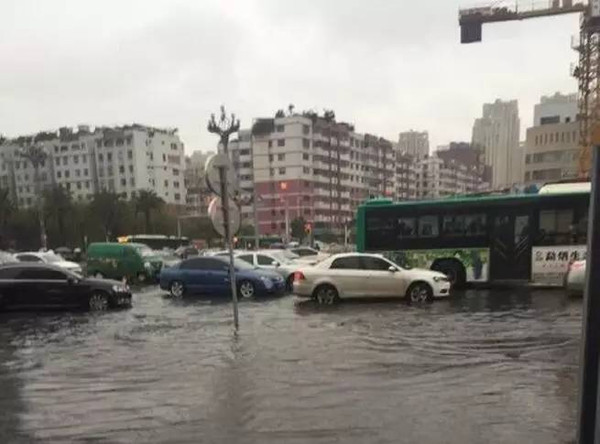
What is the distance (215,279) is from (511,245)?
9809mm

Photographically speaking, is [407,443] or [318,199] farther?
[318,199]

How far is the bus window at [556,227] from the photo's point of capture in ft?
58.2

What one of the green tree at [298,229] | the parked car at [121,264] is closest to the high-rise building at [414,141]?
the green tree at [298,229]

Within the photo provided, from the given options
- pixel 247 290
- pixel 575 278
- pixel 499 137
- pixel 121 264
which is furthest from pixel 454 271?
pixel 499 137

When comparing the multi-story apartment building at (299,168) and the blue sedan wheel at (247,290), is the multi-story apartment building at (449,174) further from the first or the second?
the blue sedan wheel at (247,290)

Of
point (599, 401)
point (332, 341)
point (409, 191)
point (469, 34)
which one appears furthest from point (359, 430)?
point (409, 191)

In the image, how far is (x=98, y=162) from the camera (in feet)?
382

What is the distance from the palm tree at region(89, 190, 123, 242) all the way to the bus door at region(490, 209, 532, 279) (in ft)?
203

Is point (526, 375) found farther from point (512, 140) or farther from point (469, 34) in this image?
point (512, 140)

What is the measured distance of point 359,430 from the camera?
5977mm

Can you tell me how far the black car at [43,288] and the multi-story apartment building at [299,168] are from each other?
81121mm

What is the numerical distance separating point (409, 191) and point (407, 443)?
444ft

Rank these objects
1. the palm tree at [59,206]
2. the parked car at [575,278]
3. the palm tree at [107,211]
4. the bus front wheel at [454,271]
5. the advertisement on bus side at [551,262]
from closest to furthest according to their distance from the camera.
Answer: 1. the parked car at [575,278]
2. the advertisement on bus side at [551,262]
3. the bus front wheel at [454,271]
4. the palm tree at [59,206]
5. the palm tree at [107,211]

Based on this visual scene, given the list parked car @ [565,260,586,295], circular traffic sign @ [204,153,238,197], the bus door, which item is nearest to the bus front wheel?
the bus door
